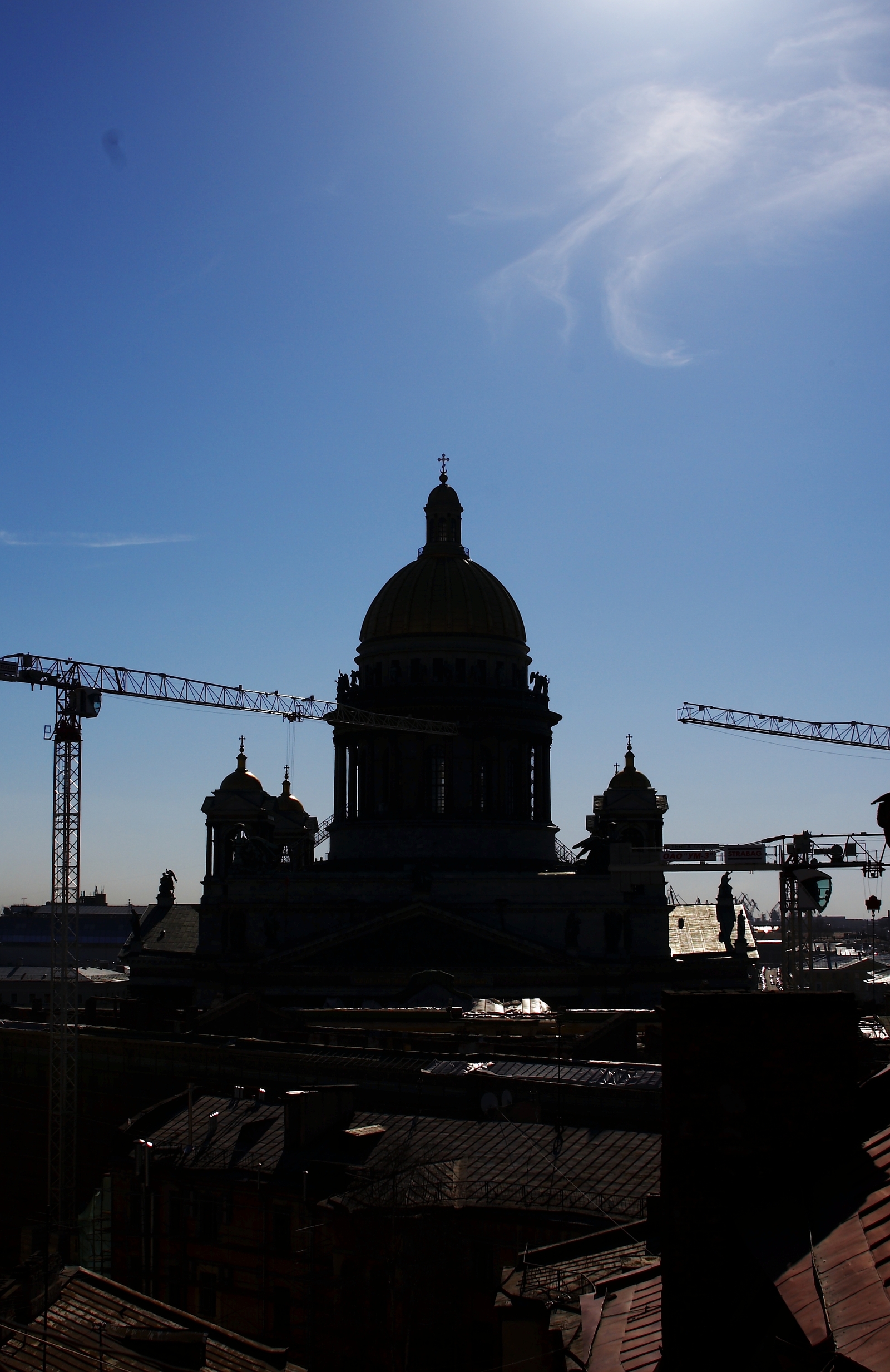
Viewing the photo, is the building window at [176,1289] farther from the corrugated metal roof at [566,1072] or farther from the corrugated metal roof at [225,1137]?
the corrugated metal roof at [566,1072]

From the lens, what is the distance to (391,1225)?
39.2 meters

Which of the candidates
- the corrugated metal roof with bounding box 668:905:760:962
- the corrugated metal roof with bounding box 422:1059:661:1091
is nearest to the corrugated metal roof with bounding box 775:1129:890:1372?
the corrugated metal roof with bounding box 422:1059:661:1091

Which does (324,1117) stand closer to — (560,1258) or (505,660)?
(560,1258)

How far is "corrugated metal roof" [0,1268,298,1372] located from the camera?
102 feet

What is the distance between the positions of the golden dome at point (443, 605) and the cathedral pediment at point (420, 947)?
2674 centimetres

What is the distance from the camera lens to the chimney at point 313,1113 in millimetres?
47188

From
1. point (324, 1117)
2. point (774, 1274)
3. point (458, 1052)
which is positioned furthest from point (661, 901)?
point (774, 1274)

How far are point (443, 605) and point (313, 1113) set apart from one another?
8129cm

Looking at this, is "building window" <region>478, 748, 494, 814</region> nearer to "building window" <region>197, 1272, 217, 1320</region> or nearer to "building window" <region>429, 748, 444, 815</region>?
"building window" <region>429, 748, 444, 815</region>

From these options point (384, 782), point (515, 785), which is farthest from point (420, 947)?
point (515, 785)

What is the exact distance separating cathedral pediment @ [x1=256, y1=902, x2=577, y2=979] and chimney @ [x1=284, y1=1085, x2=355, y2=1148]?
56159 mm

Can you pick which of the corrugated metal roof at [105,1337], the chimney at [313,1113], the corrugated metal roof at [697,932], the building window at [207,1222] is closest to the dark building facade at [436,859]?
the corrugated metal roof at [697,932]

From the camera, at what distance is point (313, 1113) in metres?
47.8

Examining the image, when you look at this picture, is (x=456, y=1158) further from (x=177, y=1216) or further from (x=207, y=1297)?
(x=177, y=1216)
